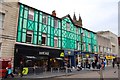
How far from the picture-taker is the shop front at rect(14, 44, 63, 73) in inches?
829

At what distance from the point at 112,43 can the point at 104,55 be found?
30.7ft

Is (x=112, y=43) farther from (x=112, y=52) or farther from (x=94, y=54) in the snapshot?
(x=94, y=54)

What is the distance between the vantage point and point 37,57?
23625 mm

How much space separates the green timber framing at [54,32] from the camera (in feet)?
72.8

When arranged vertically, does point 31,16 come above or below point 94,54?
above

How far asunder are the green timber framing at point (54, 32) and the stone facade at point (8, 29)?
778 mm

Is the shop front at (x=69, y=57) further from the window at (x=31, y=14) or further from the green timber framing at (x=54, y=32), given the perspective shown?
the window at (x=31, y=14)

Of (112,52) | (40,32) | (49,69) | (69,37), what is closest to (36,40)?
(40,32)

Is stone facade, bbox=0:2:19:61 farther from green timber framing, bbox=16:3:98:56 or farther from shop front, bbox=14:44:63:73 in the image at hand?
shop front, bbox=14:44:63:73

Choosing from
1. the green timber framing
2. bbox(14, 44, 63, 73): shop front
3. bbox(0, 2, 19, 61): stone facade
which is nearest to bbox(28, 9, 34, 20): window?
the green timber framing

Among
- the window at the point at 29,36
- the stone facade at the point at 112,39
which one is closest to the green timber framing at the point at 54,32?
the window at the point at 29,36

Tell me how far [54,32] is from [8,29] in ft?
28.3

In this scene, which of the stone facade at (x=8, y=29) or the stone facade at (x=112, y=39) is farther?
the stone facade at (x=112, y=39)

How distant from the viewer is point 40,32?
24.6 meters
